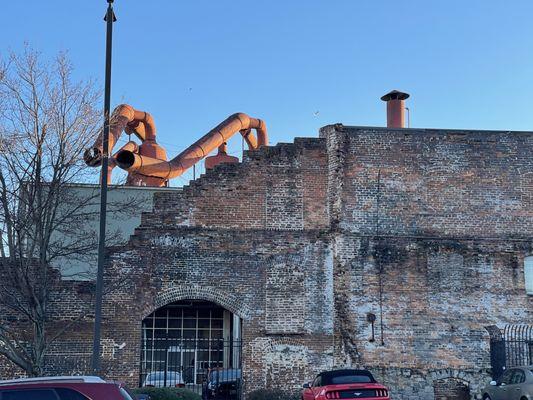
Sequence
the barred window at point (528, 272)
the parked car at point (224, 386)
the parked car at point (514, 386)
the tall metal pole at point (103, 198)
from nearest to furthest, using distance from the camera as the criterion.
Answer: the tall metal pole at point (103, 198) → the parked car at point (514, 386) → the parked car at point (224, 386) → the barred window at point (528, 272)

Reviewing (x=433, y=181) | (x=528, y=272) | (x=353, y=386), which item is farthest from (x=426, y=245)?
(x=353, y=386)

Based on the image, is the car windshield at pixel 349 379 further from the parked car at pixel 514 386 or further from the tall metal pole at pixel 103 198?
the tall metal pole at pixel 103 198

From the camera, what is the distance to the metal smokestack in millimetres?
24734

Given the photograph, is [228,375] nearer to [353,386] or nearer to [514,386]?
[353,386]

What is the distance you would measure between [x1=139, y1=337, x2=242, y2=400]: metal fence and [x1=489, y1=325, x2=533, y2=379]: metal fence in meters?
6.90

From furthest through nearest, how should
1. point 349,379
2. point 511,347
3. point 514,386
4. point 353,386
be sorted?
point 511,347
point 514,386
point 349,379
point 353,386

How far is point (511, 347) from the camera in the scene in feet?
68.5

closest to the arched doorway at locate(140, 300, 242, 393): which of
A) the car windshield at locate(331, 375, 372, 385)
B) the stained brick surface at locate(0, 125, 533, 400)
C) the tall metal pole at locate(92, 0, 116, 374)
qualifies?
the stained brick surface at locate(0, 125, 533, 400)

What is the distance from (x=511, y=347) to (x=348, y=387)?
692 centimetres

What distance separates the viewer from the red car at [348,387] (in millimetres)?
15953

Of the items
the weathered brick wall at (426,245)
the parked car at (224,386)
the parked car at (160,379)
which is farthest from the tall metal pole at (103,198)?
the weathered brick wall at (426,245)

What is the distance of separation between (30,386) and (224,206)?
12.8m

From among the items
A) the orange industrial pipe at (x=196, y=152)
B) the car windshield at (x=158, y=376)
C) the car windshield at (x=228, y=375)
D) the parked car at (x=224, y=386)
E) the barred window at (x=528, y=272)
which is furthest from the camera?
the orange industrial pipe at (x=196, y=152)

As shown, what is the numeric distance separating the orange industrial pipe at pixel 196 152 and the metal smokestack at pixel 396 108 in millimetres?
7988
